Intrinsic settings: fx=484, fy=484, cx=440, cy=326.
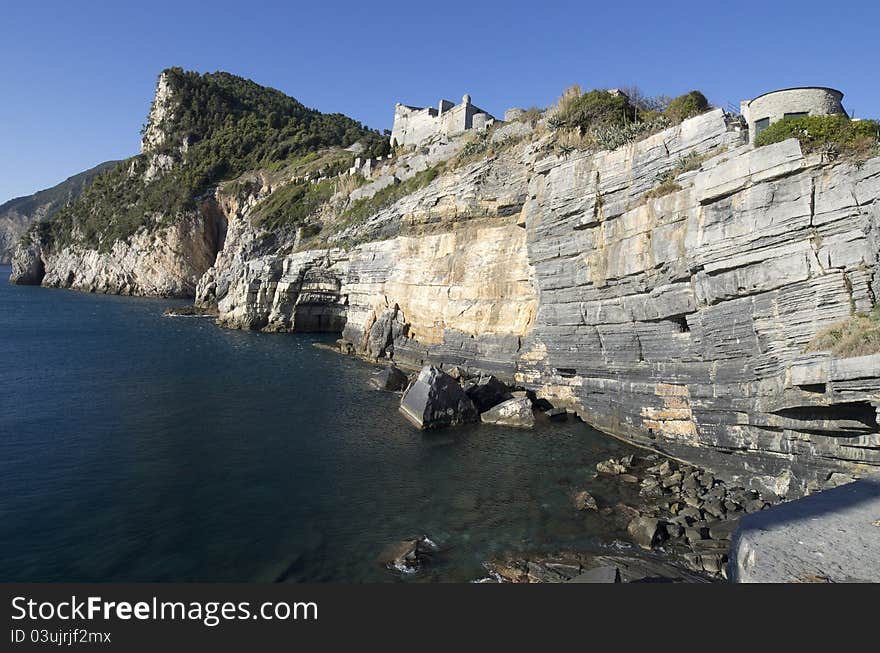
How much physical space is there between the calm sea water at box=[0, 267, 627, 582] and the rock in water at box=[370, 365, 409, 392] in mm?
1560

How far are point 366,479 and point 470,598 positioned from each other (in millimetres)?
11599

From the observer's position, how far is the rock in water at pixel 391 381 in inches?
1237

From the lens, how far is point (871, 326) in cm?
1365

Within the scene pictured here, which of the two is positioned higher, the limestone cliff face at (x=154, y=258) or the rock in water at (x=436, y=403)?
the limestone cliff face at (x=154, y=258)

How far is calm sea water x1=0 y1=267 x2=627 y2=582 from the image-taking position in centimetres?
1311

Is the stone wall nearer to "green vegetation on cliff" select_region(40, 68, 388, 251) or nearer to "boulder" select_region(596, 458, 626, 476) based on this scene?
"boulder" select_region(596, 458, 626, 476)

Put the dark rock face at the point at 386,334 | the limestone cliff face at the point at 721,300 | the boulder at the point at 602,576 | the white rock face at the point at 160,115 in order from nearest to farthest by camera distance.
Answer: the boulder at the point at 602,576, the limestone cliff face at the point at 721,300, the dark rock face at the point at 386,334, the white rock face at the point at 160,115

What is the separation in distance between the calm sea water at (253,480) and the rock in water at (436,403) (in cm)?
90

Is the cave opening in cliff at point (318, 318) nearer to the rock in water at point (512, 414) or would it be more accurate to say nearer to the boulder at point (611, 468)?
the rock in water at point (512, 414)

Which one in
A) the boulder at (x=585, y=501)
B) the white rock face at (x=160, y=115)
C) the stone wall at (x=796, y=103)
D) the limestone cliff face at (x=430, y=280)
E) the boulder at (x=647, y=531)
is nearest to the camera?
the boulder at (x=647, y=531)

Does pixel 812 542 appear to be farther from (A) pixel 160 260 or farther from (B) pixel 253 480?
(A) pixel 160 260

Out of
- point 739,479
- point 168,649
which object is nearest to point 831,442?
point 739,479

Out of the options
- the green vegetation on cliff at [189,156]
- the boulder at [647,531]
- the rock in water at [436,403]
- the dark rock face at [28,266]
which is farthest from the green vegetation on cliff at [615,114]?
the dark rock face at [28,266]

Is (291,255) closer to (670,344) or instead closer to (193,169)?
(670,344)
